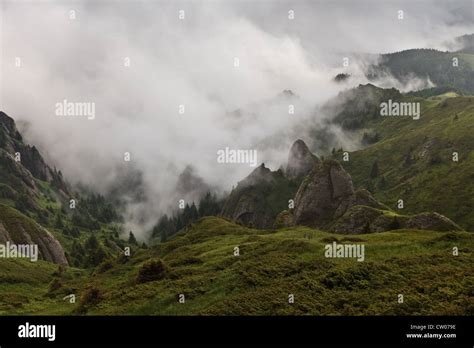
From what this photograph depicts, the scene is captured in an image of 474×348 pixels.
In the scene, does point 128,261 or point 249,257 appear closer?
point 249,257

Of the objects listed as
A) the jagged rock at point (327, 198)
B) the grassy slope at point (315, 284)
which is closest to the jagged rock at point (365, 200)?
the jagged rock at point (327, 198)

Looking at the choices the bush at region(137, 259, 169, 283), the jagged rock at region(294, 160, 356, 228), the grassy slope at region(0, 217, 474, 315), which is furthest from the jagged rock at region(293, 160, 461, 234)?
the bush at region(137, 259, 169, 283)

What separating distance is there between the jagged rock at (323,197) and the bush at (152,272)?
90752mm

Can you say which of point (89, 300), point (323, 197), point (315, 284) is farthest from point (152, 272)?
point (323, 197)

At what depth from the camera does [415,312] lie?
38.0m

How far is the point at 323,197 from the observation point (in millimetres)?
152000

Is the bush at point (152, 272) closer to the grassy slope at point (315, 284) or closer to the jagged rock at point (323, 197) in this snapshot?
the grassy slope at point (315, 284)

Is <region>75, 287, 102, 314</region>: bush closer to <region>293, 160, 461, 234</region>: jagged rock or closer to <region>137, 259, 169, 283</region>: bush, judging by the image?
<region>137, 259, 169, 283</region>: bush

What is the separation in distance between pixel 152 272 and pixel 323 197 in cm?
9873

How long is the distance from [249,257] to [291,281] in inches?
613

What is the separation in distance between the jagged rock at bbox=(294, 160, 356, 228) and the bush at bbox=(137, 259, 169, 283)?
298ft
